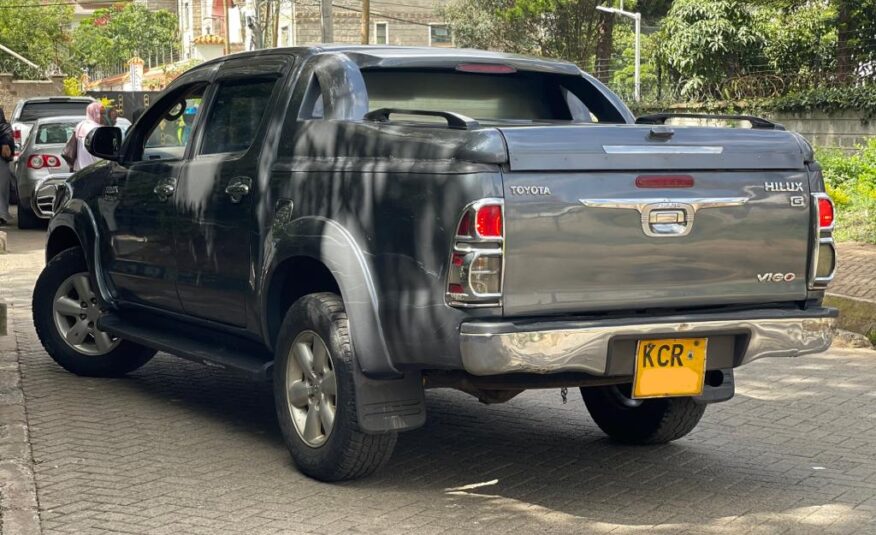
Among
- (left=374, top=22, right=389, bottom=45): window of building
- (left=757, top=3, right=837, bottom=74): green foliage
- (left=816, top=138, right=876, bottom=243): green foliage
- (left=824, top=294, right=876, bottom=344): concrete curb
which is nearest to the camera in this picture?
(left=824, top=294, right=876, bottom=344): concrete curb

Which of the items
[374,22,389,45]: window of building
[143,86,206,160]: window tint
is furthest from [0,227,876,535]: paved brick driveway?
[374,22,389,45]: window of building

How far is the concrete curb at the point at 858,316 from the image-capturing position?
33.9 ft

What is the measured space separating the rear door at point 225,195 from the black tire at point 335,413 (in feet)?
1.85

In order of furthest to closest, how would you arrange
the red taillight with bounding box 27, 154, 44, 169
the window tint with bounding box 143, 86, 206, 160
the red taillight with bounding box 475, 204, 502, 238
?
1. the red taillight with bounding box 27, 154, 44, 169
2. the window tint with bounding box 143, 86, 206, 160
3. the red taillight with bounding box 475, 204, 502, 238

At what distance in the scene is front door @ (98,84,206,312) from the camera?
7449mm

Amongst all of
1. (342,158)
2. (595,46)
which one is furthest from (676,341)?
(595,46)

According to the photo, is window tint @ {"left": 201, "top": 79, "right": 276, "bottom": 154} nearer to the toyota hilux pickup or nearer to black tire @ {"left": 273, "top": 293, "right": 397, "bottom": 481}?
the toyota hilux pickup

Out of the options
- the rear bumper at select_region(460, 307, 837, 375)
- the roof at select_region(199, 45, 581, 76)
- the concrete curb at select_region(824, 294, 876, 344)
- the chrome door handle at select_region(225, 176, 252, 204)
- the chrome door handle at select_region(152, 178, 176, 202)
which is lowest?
the concrete curb at select_region(824, 294, 876, 344)

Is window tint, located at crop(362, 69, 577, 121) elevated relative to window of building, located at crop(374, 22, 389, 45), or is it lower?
lower

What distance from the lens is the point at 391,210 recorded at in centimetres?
558

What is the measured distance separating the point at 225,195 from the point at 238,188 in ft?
0.54

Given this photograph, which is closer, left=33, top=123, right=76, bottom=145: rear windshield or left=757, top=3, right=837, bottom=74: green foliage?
left=33, top=123, right=76, bottom=145: rear windshield

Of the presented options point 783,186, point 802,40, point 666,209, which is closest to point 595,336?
point 666,209

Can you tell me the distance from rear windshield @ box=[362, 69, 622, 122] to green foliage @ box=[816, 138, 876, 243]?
26.5ft
